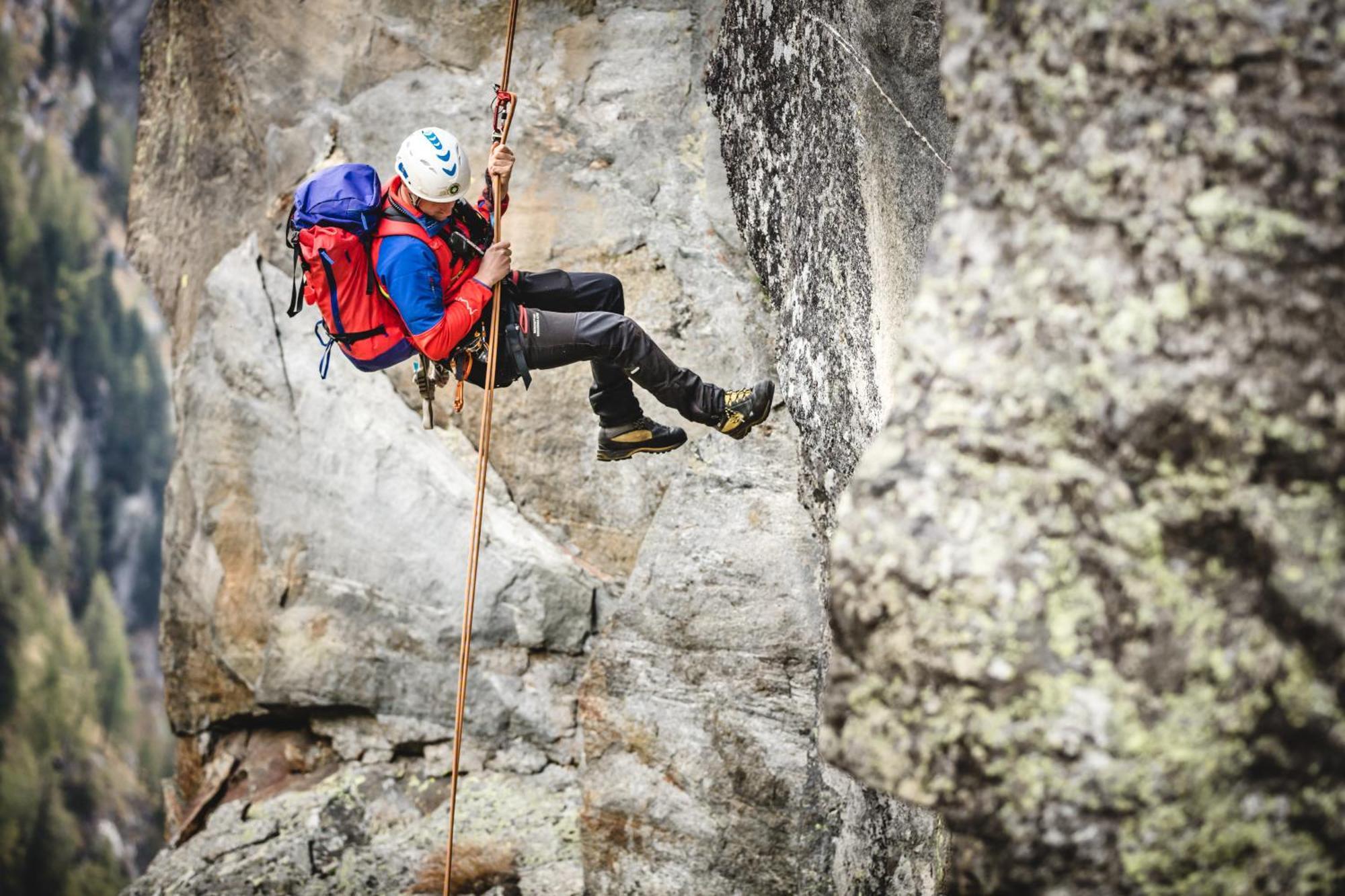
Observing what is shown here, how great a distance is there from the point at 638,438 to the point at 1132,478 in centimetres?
320

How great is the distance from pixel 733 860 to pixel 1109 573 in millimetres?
4302

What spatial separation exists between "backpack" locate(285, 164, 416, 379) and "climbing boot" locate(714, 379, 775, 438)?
160 centimetres

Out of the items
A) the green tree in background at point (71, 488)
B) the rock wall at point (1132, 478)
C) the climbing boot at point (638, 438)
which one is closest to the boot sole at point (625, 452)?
the climbing boot at point (638, 438)

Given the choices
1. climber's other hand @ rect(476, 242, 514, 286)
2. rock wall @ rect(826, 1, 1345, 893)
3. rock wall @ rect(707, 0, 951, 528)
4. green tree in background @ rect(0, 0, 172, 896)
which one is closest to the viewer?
rock wall @ rect(826, 1, 1345, 893)

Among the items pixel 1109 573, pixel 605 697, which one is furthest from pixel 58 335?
pixel 1109 573

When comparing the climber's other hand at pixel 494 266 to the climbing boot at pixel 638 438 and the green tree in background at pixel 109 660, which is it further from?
the green tree in background at pixel 109 660

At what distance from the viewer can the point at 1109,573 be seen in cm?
258

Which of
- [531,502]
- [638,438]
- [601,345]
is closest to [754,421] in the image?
[638,438]

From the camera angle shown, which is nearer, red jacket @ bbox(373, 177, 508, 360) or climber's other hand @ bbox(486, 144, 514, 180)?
red jacket @ bbox(373, 177, 508, 360)

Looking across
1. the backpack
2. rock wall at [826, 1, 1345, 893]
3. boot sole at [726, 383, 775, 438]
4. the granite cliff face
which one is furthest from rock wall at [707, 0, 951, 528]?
rock wall at [826, 1, 1345, 893]

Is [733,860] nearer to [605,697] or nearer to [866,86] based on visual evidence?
[605,697]

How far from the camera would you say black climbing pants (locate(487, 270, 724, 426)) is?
5.04 meters

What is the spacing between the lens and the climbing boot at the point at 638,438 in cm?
547

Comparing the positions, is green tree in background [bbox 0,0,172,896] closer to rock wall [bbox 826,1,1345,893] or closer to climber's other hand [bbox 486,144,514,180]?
climber's other hand [bbox 486,144,514,180]
